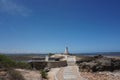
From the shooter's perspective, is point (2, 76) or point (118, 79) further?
point (118, 79)

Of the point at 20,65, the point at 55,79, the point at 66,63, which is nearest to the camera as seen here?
the point at 55,79

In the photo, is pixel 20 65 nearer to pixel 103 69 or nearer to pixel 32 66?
pixel 32 66

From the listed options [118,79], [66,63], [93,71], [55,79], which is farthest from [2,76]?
[66,63]

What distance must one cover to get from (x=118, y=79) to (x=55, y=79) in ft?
16.4

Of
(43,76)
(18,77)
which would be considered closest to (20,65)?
(43,76)

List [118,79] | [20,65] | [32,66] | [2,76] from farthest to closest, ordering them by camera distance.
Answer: [32,66] → [20,65] → [118,79] → [2,76]

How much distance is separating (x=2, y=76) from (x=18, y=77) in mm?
915

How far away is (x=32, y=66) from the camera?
20.0 m

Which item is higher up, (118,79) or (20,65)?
(20,65)

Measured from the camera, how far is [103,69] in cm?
2038

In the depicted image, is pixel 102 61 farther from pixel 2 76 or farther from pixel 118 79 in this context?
pixel 2 76

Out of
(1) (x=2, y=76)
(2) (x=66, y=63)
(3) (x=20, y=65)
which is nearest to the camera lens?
(1) (x=2, y=76)

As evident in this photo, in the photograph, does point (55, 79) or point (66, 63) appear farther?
point (66, 63)

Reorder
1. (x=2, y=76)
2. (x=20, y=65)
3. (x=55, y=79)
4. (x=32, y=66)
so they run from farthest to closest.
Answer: (x=32, y=66)
(x=20, y=65)
(x=55, y=79)
(x=2, y=76)
